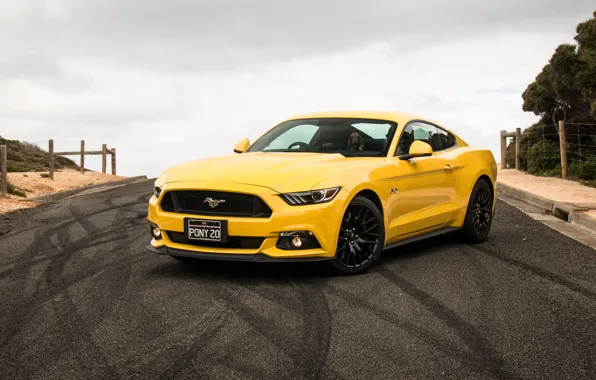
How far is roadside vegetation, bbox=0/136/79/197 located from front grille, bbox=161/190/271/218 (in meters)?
21.0

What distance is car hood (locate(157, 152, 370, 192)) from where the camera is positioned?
22.1ft

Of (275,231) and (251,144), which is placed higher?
(251,144)

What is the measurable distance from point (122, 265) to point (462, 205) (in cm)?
395

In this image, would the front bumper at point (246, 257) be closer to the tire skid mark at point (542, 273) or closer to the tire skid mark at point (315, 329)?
the tire skid mark at point (315, 329)

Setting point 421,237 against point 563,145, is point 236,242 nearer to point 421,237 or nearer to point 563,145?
point 421,237

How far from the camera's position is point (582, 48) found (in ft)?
66.1

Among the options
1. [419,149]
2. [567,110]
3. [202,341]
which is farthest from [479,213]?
[567,110]

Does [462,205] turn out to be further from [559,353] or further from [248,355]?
[248,355]

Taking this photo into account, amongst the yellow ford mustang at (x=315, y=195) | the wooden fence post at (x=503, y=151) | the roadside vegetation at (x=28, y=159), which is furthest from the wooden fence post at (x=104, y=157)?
the yellow ford mustang at (x=315, y=195)

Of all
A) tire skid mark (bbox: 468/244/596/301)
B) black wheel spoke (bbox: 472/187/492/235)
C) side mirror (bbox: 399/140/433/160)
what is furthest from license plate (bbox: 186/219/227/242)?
black wheel spoke (bbox: 472/187/492/235)

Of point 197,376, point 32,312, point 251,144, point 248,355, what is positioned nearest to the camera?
point 197,376

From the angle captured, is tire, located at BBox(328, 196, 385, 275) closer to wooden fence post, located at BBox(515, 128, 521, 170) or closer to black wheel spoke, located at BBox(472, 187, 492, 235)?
black wheel spoke, located at BBox(472, 187, 492, 235)

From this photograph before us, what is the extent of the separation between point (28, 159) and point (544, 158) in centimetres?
2255

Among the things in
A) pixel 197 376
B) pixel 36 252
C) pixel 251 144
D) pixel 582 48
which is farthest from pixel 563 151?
pixel 197 376
